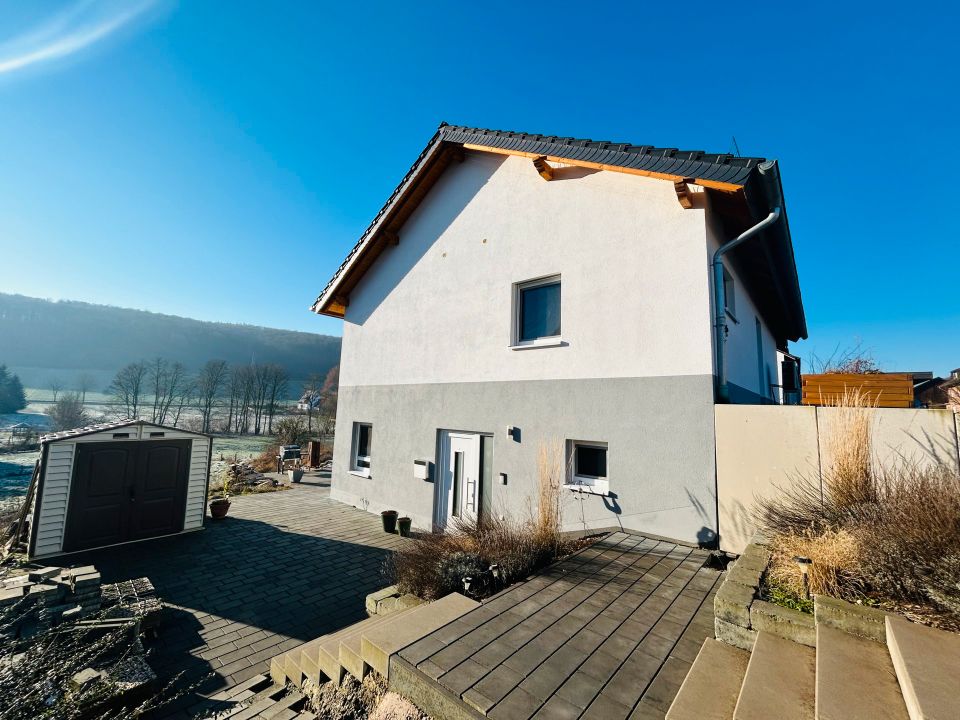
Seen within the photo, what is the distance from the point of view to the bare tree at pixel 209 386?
4184cm

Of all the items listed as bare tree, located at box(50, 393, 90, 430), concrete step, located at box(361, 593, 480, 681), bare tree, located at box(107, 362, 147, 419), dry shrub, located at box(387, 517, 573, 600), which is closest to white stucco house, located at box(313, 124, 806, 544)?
dry shrub, located at box(387, 517, 573, 600)

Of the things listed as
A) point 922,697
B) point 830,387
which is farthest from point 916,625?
point 830,387

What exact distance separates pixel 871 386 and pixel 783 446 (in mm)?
3709

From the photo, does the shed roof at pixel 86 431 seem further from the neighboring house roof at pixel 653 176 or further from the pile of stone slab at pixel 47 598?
the neighboring house roof at pixel 653 176

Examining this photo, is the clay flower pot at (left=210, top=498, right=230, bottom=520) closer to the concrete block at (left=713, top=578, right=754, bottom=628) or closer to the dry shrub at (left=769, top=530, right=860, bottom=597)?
the concrete block at (left=713, top=578, right=754, bottom=628)

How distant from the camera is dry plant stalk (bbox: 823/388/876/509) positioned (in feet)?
12.6

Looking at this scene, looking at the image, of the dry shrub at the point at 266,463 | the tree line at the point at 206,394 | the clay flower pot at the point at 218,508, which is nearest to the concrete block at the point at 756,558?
the clay flower pot at the point at 218,508

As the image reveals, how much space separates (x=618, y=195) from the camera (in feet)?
21.4

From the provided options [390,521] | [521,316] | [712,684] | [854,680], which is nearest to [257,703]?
[712,684]

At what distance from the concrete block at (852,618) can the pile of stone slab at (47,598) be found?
7488 mm

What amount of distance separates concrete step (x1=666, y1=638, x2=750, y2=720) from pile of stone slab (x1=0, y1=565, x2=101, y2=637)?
653cm

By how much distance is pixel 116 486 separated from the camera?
8172 millimetres

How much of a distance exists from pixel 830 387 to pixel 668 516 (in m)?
4.62

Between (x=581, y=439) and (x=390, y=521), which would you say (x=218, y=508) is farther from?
(x=581, y=439)
